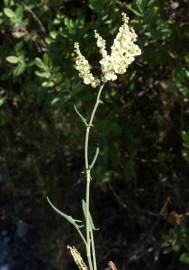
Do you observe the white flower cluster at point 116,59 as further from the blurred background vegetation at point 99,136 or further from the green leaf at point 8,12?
the green leaf at point 8,12

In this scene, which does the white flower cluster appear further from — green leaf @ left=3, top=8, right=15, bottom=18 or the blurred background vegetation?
green leaf @ left=3, top=8, right=15, bottom=18

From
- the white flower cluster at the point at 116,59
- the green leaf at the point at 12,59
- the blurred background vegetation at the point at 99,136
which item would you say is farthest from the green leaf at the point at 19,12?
the white flower cluster at the point at 116,59

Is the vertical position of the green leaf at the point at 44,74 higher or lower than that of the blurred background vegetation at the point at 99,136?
higher

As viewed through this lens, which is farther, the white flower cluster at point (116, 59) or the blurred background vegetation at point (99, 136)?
the blurred background vegetation at point (99, 136)

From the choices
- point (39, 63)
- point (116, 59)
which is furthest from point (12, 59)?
point (116, 59)

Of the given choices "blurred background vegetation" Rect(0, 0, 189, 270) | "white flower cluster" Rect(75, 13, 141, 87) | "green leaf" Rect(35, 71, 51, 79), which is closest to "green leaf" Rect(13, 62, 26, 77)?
"blurred background vegetation" Rect(0, 0, 189, 270)

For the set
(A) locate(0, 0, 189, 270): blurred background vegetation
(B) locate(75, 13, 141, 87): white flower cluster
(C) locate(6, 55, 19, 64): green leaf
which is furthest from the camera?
(C) locate(6, 55, 19, 64): green leaf

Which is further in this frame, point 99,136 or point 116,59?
point 99,136

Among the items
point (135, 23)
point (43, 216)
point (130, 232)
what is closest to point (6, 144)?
point (43, 216)

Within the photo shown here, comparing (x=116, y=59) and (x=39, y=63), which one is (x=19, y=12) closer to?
(x=39, y=63)
